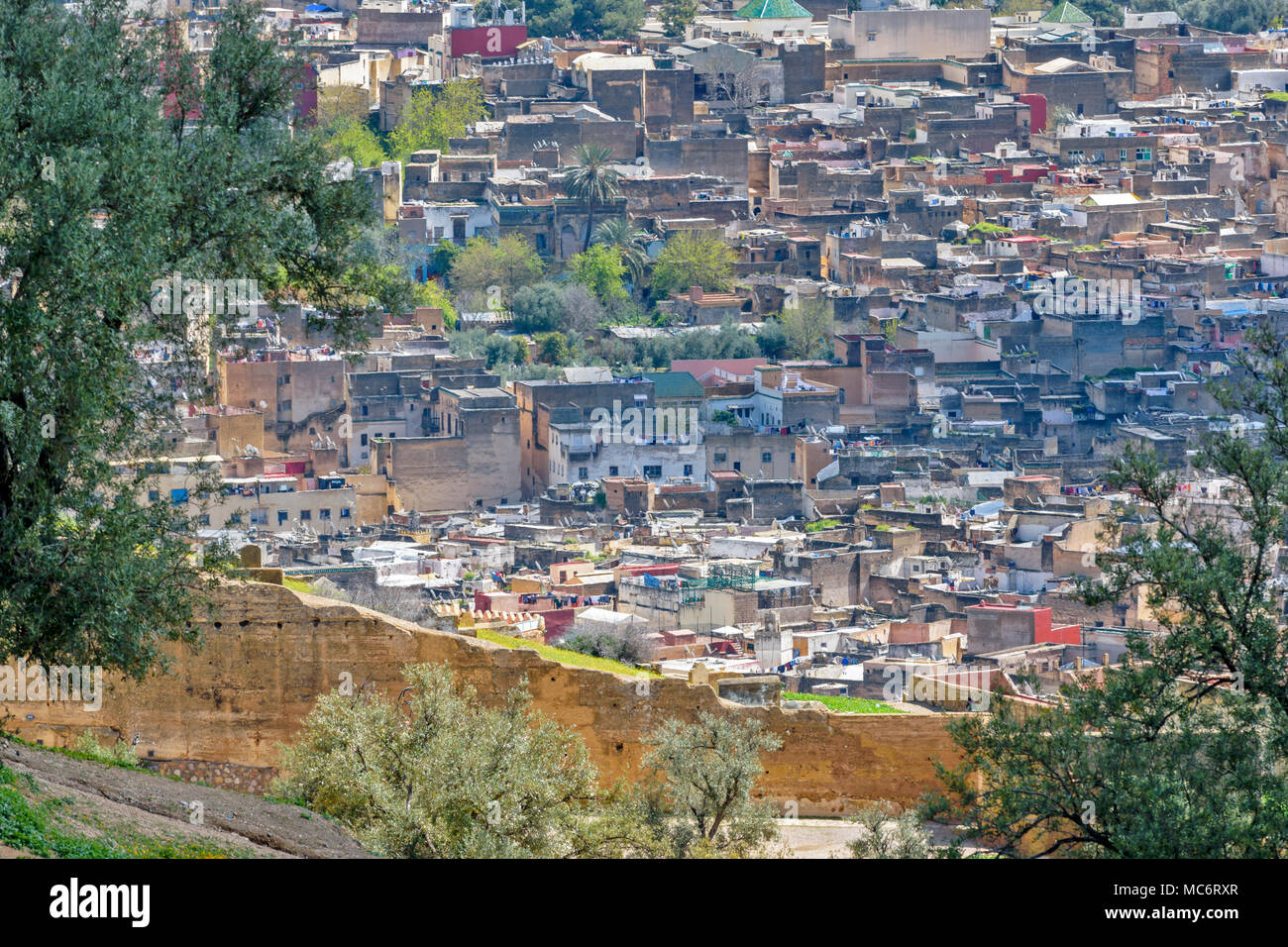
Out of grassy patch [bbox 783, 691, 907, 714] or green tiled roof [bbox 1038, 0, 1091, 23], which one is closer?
grassy patch [bbox 783, 691, 907, 714]

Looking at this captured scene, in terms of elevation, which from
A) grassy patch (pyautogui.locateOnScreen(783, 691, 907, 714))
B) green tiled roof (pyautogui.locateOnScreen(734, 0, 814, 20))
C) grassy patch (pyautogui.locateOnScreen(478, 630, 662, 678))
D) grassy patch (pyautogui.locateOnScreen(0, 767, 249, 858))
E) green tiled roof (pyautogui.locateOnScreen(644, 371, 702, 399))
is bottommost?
green tiled roof (pyautogui.locateOnScreen(644, 371, 702, 399))

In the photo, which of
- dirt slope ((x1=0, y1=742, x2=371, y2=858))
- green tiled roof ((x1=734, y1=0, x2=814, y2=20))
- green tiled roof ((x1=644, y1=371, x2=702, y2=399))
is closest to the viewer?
dirt slope ((x1=0, y1=742, x2=371, y2=858))

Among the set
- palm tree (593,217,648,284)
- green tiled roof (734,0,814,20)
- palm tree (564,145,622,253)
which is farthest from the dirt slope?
green tiled roof (734,0,814,20)

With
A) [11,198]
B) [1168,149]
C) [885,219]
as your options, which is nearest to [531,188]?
[885,219]

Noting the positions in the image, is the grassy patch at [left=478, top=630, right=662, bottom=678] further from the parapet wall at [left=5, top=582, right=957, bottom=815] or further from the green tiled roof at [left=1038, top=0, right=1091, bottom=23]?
the green tiled roof at [left=1038, top=0, right=1091, bottom=23]

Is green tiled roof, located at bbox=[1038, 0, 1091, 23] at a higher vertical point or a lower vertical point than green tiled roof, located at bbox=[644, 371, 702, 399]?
higher

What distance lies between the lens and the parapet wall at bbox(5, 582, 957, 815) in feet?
38.4

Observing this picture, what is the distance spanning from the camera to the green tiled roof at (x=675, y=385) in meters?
41.4

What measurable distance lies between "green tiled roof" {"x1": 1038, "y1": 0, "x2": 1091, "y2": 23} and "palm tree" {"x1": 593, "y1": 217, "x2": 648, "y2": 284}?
82.1 feet

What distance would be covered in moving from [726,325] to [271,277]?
37621mm

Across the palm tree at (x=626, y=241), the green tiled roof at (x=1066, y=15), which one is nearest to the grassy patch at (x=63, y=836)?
the palm tree at (x=626, y=241)

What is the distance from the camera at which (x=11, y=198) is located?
812 centimetres

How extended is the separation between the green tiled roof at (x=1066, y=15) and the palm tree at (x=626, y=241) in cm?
2502
